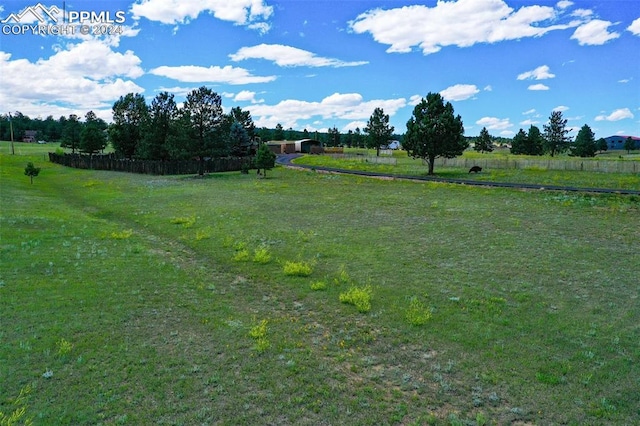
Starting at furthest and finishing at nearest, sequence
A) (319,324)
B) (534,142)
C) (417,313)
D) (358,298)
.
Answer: (534,142)
(358,298)
(417,313)
(319,324)

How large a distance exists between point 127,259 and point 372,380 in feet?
43.3

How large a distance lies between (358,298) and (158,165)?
6705 centimetres

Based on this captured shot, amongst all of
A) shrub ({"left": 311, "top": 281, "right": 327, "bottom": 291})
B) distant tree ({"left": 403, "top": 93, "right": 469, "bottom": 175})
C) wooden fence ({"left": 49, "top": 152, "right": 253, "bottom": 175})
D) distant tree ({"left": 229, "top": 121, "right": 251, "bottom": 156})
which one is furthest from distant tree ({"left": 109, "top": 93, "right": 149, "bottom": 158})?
shrub ({"left": 311, "top": 281, "right": 327, "bottom": 291})

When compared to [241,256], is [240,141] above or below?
above

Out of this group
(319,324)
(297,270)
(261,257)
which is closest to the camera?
(319,324)

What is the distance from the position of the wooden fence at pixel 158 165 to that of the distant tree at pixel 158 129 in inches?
157

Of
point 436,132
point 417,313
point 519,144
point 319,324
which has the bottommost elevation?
point 319,324

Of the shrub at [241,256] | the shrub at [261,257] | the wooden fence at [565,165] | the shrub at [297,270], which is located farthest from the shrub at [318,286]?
the wooden fence at [565,165]

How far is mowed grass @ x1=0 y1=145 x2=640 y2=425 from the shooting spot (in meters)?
8.16

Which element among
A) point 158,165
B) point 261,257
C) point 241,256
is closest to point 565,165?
point 261,257

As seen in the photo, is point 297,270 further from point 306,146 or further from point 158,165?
point 306,146

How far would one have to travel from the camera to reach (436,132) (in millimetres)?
62031

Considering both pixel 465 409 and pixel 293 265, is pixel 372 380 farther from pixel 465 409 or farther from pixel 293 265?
pixel 293 265

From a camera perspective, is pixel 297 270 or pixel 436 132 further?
pixel 436 132
